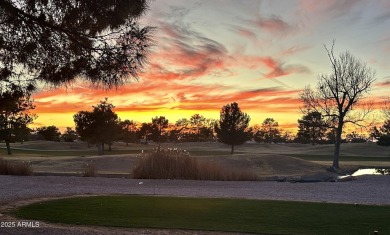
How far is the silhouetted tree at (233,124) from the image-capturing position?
50.3 meters

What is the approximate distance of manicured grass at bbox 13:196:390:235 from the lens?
9125 millimetres

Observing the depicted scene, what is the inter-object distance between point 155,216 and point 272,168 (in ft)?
73.1

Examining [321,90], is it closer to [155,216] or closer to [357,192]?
[357,192]

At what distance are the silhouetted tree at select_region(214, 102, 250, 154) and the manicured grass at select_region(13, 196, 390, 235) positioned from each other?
37.4m

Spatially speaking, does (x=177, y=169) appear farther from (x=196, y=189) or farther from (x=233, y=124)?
(x=233, y=124)

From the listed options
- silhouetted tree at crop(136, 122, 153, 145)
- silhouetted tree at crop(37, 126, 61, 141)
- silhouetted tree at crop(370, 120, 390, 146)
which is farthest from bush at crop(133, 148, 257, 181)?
silhouetted tree at crop(37, 126, 61, 141)

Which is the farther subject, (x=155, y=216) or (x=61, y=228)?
(x=155, y=216)

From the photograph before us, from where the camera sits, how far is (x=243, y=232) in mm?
8617

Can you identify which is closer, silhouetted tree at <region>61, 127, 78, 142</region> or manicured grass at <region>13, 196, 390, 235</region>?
manicured grass at <region>13, 196, 390, 235</region>

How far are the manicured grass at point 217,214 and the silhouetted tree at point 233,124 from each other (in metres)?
37.4

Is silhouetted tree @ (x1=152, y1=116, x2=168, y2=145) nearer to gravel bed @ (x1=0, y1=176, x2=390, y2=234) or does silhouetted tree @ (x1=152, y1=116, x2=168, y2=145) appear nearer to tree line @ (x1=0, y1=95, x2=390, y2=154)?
tree line @ (x1=0, y1=95, x2=390, y2=154)

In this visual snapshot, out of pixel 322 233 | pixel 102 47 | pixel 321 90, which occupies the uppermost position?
pixel 321 90

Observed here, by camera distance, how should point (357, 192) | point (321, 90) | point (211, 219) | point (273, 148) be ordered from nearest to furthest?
point (211, 219) < point (357, 192) < point (321, 90) < point (273, 148)

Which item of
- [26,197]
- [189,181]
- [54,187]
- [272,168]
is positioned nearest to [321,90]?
[272,168]
